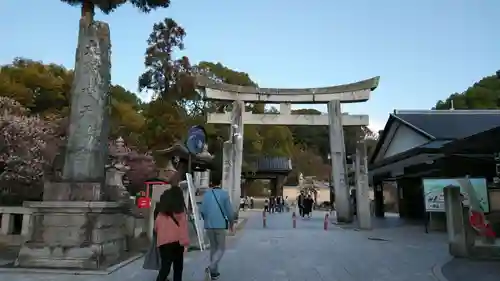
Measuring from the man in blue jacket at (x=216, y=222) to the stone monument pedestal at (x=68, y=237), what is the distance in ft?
8.23

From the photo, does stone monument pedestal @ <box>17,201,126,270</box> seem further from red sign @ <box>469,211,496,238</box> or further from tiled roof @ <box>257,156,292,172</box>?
tiled roof @ <box>257,156,292,172</box>

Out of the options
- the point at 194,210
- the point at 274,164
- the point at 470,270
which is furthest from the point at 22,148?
the point at 274,164

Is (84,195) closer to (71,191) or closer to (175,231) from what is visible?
(71,191)

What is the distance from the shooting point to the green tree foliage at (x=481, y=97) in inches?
1539

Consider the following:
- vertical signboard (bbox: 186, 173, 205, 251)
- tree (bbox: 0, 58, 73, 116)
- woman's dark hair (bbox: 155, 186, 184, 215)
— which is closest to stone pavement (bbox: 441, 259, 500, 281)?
woman's dark hair (bbox: 155, 186, 184, 215)

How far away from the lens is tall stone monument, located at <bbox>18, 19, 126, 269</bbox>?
7.77 metres

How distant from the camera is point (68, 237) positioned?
788cm

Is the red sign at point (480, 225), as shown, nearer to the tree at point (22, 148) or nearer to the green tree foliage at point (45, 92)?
the tree at point (22, 148)

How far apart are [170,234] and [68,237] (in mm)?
3333

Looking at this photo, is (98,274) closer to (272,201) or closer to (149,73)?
(149,73)

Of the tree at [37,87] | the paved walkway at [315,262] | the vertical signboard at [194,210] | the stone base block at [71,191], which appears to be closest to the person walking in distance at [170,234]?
the paved walkway at [315,262]

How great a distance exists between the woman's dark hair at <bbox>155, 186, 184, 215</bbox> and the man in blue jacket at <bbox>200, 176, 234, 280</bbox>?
2.46ft

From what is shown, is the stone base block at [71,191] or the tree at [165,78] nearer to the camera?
the stone base block at [71,191]

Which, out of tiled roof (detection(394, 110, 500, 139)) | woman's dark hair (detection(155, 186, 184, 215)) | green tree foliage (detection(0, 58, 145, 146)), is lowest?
woman's dark hair (detection(155, 186, 184, 215))
